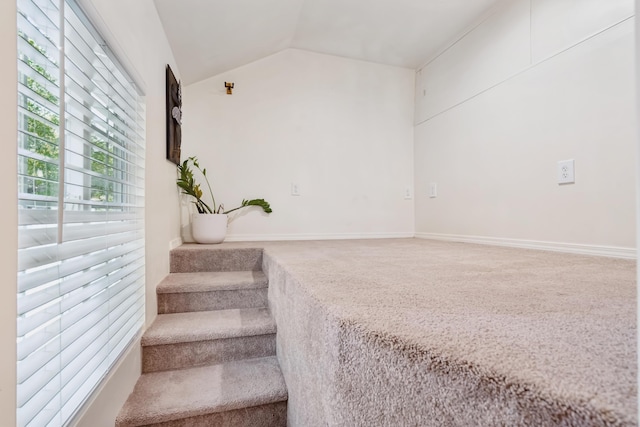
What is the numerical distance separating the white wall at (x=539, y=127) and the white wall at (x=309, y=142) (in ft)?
1.53

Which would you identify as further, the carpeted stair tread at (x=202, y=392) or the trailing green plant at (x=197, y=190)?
the trailing green plant at (x=197, y=190)

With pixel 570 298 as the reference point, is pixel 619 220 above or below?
above

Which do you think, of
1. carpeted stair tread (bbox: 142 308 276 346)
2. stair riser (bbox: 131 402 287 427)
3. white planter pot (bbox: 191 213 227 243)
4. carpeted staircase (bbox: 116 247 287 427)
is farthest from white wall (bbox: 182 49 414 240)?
stair riser (bbox: 131 402 287 427)

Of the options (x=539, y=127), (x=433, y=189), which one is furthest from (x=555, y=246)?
(x=433, y=189)

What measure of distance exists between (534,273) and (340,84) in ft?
7.70

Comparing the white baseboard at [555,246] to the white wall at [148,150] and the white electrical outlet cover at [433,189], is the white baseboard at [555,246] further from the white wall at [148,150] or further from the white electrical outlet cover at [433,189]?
the white wall at [148,150]

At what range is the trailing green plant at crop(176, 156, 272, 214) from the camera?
7.18ft

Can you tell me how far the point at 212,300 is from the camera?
1705 millimetres

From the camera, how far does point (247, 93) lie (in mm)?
2623

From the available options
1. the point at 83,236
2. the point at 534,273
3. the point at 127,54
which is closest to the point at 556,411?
the point at 534,273

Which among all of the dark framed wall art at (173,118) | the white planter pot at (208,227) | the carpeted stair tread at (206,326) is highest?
the dark framed wall art at (173,118)

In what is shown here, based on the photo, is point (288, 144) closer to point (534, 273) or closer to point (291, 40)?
point (291, 40)

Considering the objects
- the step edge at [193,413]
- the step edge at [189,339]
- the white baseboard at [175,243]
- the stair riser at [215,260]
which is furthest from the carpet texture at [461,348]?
the white baseboard at [175,243]

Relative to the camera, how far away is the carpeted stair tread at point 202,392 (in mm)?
1113
